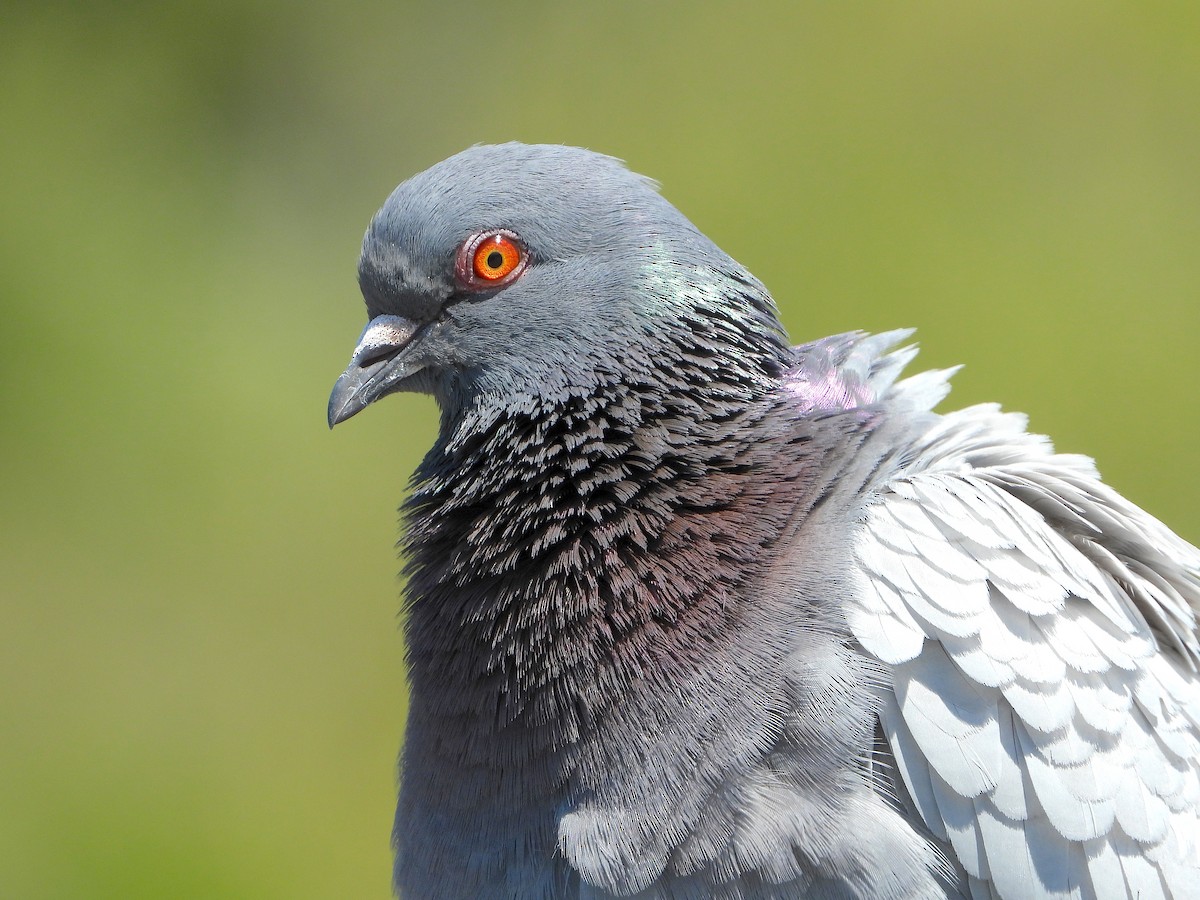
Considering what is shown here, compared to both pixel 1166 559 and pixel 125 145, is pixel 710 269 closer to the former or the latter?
pixel 1166 559

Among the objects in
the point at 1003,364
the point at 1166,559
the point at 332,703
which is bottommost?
the point at 332,703

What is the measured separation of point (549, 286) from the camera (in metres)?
2.65

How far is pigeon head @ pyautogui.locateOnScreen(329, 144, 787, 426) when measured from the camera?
255cm

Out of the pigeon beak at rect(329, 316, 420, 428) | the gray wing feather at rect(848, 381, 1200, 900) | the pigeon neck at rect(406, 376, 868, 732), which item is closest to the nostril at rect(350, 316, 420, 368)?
the pigeon beak at rect(329, 316, 420, 428)

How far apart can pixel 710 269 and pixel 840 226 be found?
4.66m

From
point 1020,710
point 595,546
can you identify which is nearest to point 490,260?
point 595,546

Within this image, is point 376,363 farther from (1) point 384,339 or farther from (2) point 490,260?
→ (2) point 490,260

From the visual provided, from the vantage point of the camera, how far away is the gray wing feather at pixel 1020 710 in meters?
2.18

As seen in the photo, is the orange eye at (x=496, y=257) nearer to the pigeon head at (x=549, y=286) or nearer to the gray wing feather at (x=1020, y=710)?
the pigeon head at (x=549, y=286)

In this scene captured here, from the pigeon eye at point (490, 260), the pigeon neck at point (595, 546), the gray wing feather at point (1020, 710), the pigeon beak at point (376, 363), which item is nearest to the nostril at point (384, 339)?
the pigeon beak at point (376, 363)

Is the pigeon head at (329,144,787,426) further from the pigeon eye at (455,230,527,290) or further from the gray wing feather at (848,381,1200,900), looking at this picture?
the gray wing feather at (848,381,1200,900)

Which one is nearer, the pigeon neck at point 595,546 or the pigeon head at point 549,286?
the pigeon neck at point 595,546

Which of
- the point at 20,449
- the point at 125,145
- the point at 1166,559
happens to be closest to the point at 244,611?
the point at 20,449

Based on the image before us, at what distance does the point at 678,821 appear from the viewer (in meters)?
2.20
